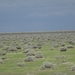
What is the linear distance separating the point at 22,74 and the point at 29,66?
3534 millimetres

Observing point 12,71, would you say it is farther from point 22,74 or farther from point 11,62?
Answer: point 11,62

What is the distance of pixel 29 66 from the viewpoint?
26172 mm

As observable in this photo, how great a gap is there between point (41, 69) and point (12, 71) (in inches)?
90.7

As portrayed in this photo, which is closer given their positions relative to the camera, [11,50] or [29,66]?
[29,66]

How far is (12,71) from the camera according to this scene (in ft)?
79.8

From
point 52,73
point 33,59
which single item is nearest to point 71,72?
point 52,73

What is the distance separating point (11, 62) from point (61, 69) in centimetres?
709

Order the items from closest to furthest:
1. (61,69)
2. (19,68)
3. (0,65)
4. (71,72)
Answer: (71,72)
(61,69)
(19,68)
(0,65)

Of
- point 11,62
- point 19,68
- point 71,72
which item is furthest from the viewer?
point 11,62

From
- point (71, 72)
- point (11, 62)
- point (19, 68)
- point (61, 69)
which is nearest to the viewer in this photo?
point (71, 72)

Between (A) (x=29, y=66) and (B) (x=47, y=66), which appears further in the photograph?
(A) (x=29, y=66)

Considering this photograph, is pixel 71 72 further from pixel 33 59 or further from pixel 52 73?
pixel 33 59

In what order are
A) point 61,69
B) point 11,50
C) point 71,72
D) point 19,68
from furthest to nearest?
point 11,50
point 19,68
point 61,69
point 71,72

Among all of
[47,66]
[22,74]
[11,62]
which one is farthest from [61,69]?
[11,62]
